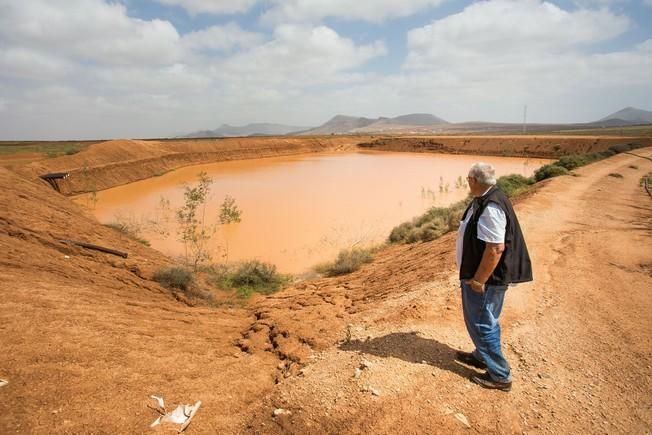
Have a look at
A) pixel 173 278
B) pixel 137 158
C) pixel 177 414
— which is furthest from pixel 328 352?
pixel 137 158

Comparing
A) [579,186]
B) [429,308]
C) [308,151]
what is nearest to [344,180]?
[579,186]

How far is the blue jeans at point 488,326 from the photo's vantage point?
293 centimetres

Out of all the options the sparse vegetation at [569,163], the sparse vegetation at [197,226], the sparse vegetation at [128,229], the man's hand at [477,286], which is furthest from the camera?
the sparse vegetation at [569,163]

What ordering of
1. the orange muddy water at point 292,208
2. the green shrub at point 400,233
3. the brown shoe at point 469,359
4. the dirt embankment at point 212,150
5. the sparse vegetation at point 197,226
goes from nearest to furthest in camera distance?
the brown shoe at point 469,359 < the sparse vegetation at point 197,226 < the green shrub at point 400,233 < the orange muddy water at point 292,208 < the dirt embankment at point 212,150

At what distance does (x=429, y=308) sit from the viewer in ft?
15.2

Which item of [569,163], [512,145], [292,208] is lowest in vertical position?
[292,208]

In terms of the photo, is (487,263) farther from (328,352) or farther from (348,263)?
(348,263)

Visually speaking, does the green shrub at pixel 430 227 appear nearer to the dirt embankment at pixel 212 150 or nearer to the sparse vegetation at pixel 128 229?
the sparse vegetation at pixel 128 229

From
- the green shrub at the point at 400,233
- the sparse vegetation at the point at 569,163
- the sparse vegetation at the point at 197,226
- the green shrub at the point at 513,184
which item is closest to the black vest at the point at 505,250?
the sparse vegetation at the point at 197,226

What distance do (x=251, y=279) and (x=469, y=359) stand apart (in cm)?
576

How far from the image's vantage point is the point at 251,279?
8.27 m

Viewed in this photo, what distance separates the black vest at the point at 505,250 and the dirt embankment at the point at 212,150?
82.0 feet

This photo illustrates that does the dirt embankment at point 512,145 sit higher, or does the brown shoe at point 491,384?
the dirt embankment at point 512,145

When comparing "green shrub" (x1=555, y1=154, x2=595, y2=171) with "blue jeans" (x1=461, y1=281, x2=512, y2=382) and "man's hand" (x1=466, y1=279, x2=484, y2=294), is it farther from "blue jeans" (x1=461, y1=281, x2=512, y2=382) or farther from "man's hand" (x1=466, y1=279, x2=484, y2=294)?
"man's hand" (x1=466, y1=279, x2=484, y2=294)
